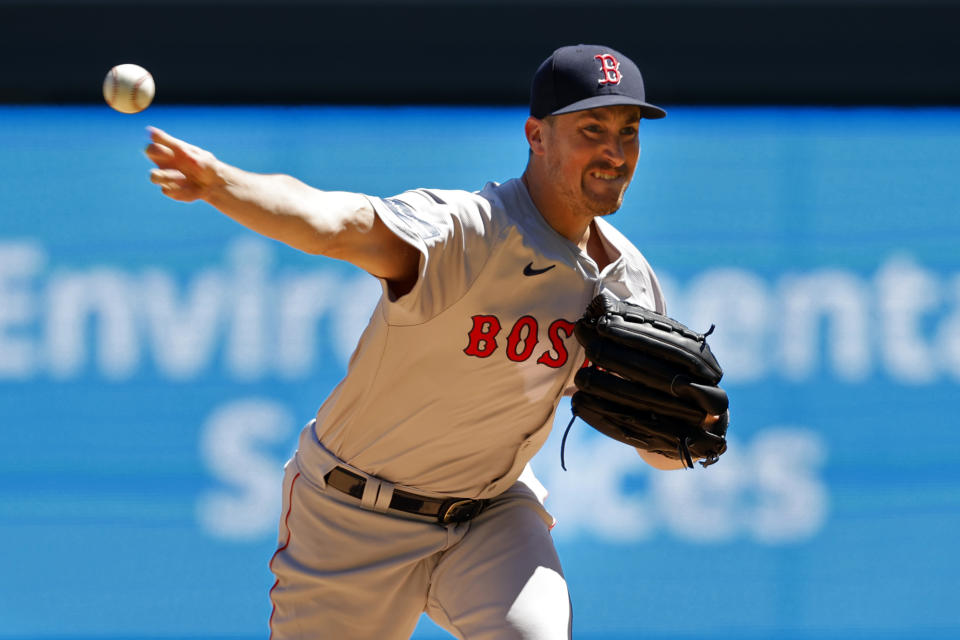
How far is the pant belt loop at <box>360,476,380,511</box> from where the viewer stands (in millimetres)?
2670

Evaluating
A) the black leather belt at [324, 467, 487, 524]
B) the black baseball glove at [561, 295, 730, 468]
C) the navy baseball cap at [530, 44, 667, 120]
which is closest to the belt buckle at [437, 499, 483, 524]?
the black leather belt at [324, 467, 487, 524]

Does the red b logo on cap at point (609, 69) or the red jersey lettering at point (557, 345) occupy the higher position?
the red b logo on cap at point (609, 69)

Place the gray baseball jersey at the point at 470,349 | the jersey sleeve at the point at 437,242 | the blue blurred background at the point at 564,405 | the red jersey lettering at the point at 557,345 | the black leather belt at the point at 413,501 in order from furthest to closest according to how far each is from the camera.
→ the blue blurred background at the point at 564,405, the black leather belt at the point at 413,501, the red jersey lettering at the point at 557,345, the gray baseball jersey at the point at 470,349, the jersey sleeve at the point at 437,242

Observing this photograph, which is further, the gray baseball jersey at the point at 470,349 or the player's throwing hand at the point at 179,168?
the gray baseball jersey at the point at 470,349

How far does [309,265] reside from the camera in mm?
4625

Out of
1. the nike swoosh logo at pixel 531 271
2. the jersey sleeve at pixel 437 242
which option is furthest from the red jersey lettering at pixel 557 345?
the jersey sleeve at pixel 437 242

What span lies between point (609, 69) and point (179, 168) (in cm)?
117

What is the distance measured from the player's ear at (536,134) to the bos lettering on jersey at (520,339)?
1.42 feet

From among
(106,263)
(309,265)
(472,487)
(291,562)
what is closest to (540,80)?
(472,487)

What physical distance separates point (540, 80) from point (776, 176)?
7.42ft

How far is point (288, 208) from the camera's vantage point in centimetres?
200

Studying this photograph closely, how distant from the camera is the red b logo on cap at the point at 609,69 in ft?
8.57

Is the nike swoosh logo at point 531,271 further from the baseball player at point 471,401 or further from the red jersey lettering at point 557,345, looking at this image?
the red jersey lettering at point 557,345

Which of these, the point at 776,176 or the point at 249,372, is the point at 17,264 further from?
the point at 776,176
